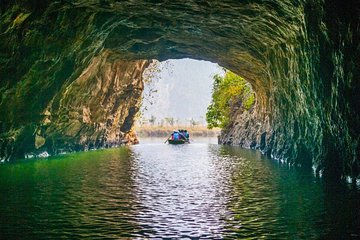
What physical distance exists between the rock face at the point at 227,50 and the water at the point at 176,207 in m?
3.67

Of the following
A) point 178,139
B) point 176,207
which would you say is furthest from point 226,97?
point 176,207

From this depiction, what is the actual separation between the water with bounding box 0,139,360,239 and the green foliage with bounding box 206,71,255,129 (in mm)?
45832

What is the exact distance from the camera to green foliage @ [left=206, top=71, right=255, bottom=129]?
68.3 m

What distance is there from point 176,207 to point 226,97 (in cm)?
5920

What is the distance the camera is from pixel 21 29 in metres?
22.6

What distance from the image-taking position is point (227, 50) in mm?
34906

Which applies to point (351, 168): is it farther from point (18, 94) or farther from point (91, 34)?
point (18, 94)

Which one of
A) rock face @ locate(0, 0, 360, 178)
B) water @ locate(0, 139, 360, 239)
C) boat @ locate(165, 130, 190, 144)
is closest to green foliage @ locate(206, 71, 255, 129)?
boat @ locate(165, 130, 190, 144)

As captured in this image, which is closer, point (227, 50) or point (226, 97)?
point (227, 50)

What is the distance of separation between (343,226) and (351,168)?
8.87 m

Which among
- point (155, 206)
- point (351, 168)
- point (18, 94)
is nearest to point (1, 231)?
point (155, 206)

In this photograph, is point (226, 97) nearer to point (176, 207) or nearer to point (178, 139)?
point (178, 139)

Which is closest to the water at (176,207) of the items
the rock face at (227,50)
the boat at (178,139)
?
the rock face at (227,50)

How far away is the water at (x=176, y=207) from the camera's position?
10734mm
